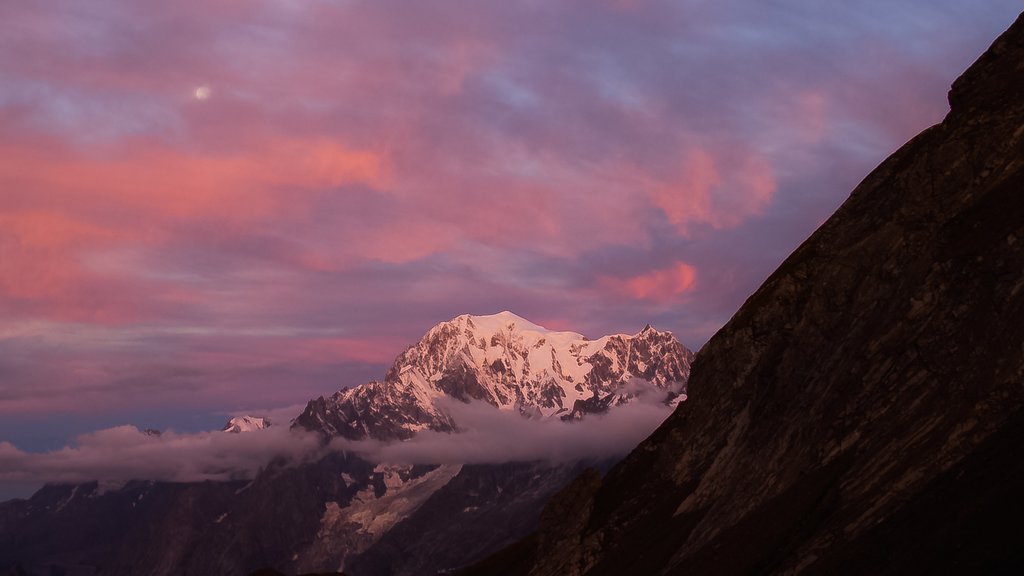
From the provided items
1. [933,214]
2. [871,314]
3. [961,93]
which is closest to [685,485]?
[871,314]

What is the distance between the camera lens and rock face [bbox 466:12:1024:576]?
8356 centimetres

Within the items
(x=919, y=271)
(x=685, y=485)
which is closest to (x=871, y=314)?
(x=919, y=271)

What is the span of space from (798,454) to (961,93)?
159 ft

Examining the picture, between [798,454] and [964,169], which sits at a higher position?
[964,169]

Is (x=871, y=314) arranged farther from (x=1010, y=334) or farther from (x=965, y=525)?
(x=965, y=525)

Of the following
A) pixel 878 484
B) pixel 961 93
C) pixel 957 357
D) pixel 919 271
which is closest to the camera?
pixel 878 484

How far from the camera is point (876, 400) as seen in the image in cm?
10831

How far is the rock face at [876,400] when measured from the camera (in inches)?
3290

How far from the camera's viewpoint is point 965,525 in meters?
74.0

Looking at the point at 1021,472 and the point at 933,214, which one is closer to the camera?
the point at 1021,472

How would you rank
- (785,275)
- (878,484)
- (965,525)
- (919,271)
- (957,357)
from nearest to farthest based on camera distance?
(965,525) → (878,484) → (957,357) → (919,271) → (785,275)

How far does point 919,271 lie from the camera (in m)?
116

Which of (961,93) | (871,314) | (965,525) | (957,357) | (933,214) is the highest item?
(961,93)

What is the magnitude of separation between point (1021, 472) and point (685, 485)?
8066cm
